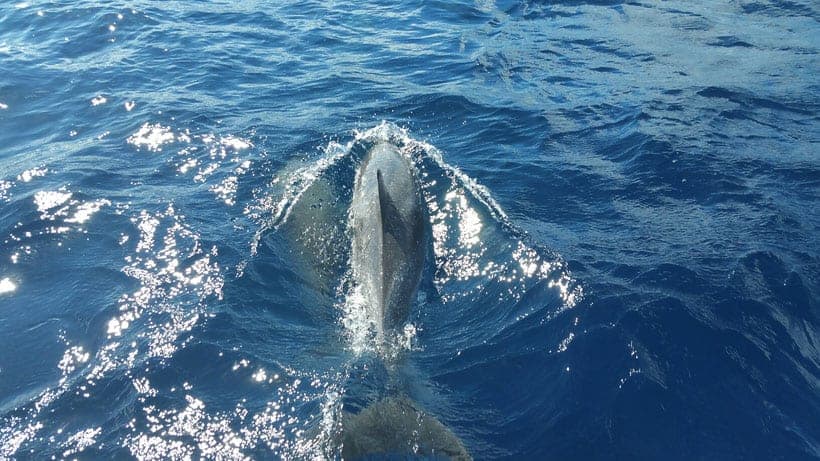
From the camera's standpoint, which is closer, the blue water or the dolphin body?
the dolphin body

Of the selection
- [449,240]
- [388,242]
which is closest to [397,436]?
[388,242]

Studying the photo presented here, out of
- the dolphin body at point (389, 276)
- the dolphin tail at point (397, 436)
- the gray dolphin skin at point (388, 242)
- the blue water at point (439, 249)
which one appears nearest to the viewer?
the dolphin tail at point (397, 436)

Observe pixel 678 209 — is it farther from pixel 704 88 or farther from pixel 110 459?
pixel 110 459

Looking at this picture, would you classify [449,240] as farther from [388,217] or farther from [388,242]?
[388,242]

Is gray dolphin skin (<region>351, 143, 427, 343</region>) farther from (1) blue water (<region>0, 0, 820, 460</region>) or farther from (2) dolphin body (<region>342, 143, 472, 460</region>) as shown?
(1) blue water (<region>0, 0, 820, 460</region>)

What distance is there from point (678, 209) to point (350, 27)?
15820 millimetres

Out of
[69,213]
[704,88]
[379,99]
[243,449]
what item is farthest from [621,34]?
[243,449]

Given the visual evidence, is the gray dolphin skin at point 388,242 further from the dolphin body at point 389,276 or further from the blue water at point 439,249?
the blue water at point 439,249

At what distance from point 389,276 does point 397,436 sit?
120 inches

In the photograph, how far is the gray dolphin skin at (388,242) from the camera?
372 inches

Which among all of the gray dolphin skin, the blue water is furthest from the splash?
the gray dolphin skin

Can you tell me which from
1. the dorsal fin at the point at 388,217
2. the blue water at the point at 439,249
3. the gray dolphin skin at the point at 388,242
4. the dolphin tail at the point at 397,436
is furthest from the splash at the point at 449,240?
the dolphin tail at the point at 397,436

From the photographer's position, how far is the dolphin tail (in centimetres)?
700

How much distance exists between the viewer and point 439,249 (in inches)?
441
